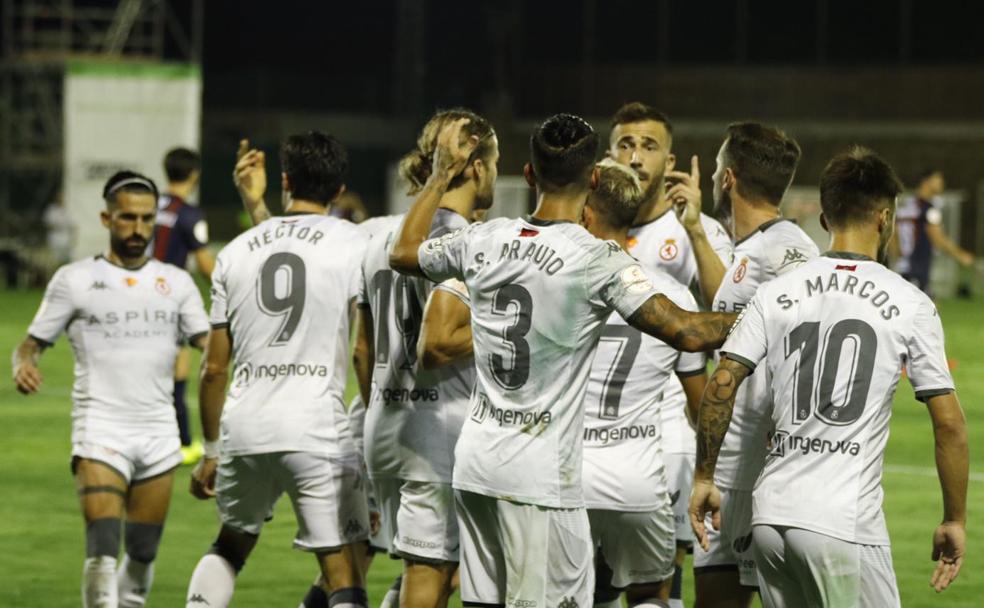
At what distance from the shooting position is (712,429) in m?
5.09

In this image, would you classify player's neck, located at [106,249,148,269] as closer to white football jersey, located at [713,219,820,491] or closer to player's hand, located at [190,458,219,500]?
player's hand, located at [190,458,219,500]

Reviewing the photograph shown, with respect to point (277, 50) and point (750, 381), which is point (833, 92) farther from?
point (750, 381)

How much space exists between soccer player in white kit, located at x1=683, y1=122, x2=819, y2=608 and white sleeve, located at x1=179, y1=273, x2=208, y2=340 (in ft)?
8.45

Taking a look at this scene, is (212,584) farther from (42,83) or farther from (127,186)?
(42,83)

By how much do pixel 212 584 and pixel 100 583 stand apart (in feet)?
1.86

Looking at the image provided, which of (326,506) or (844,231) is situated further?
(326,506)

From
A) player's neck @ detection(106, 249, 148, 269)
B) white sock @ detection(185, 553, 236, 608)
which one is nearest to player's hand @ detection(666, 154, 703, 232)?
white sock @ detection(185, 553, 236, 608)

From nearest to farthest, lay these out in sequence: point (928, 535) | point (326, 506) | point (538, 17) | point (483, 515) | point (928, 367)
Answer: point (928, 367)
point (483, 515)
point (326, 506)
point (928, 535)
point (538, 17)

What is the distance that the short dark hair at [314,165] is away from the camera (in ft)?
21.1

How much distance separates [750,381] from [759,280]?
1.33 feet

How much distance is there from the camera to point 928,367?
16.0 feet

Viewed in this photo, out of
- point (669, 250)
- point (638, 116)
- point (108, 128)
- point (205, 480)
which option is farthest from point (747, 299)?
point (108, 128)

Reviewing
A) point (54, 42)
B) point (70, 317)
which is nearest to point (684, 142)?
point (54, 42)

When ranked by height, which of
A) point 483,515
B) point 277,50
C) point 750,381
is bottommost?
point 483,515
